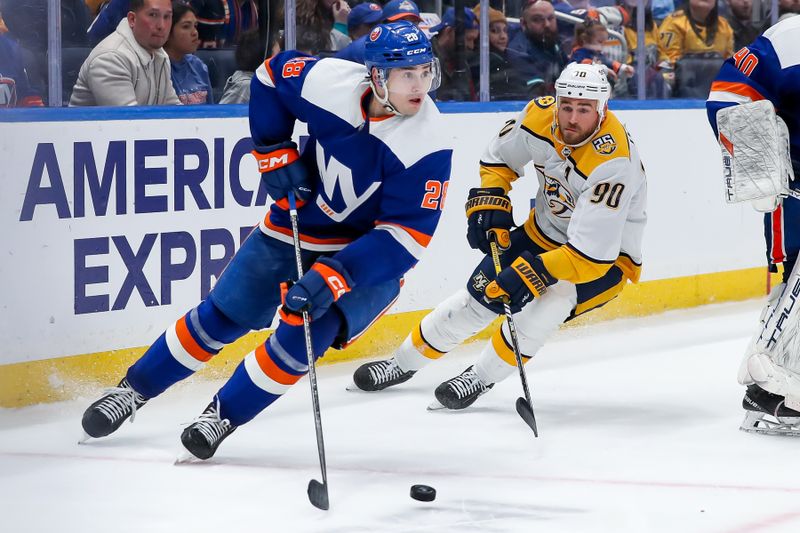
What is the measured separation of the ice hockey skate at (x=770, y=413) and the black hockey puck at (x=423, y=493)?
1.21 m

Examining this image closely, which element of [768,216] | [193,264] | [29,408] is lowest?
[29,408]

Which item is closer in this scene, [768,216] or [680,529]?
[680,529]

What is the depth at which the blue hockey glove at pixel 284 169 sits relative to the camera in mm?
3363

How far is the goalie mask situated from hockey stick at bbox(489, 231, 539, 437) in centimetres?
88

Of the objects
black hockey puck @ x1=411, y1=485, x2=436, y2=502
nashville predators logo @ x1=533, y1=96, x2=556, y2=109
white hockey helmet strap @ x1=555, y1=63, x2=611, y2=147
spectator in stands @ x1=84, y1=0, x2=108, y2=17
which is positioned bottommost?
black hockey puck @ x1=411, y1=485, x2=436, y2=502

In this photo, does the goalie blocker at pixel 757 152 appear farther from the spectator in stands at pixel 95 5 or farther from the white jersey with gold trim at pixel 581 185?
the spectator in stands at pixel 95 5

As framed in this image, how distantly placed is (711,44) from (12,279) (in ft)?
13.5

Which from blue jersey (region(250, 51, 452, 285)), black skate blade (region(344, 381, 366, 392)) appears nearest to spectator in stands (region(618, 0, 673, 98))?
black skate blade (region(344, 381, 366, 392))

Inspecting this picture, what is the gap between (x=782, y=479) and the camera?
3.29m

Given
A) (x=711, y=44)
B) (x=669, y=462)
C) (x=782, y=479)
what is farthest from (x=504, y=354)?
(x=711, y=44)

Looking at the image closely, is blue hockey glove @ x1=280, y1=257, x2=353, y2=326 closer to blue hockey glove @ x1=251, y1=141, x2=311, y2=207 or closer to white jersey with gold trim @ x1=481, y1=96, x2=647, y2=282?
blue hockey glove @ x1=251, y1=141, x2=311, y2=207

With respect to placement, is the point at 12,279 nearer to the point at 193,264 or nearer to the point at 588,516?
the point at 193,264

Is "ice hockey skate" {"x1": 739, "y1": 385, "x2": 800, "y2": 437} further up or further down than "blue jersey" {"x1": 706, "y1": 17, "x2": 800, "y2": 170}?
further down

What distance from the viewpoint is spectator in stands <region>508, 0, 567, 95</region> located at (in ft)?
18.8
